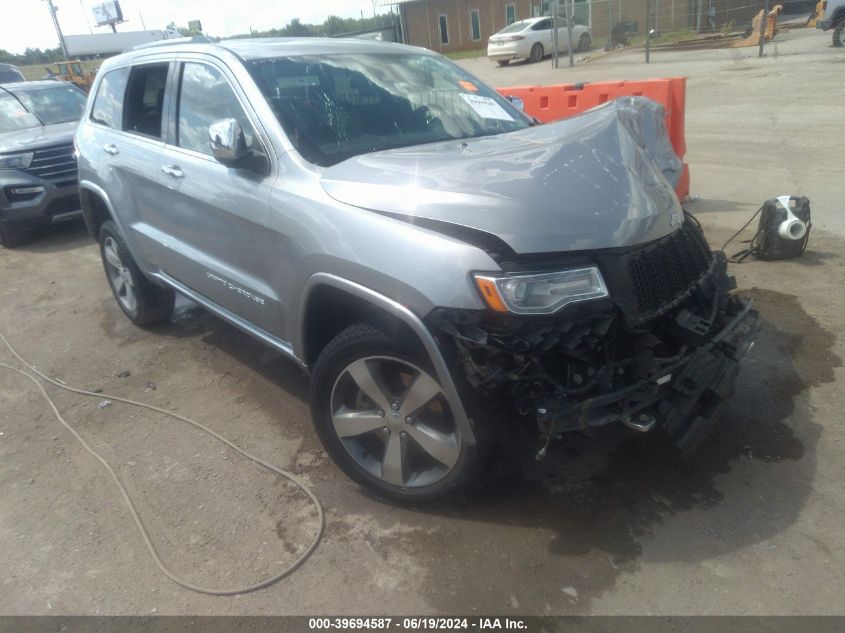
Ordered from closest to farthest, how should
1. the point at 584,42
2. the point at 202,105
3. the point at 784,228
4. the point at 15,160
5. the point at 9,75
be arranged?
the point at 202,105, the point at 784,228, the point at 15,160, the point at 9,75, the point at 584,42

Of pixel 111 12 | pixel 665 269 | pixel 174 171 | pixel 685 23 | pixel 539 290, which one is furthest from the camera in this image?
pixel 111 12

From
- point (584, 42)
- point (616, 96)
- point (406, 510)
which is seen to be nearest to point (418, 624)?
point (406, 510)

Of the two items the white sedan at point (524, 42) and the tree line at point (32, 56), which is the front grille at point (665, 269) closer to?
the white sedan at point (524, 42)

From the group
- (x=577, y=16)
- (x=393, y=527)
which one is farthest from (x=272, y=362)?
(x=577, y=16)

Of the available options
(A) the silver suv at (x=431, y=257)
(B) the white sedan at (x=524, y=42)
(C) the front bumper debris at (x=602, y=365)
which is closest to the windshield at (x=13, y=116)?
(A) the silver suv at (x=431, y=257)

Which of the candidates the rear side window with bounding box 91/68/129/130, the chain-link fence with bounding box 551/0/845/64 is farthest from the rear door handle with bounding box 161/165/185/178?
the chain-link fence with bounding box 551/0/845/64

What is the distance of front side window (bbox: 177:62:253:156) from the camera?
3.33 m

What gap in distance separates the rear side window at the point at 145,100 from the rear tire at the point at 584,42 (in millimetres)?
25103

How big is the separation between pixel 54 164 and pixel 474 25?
3566 cm

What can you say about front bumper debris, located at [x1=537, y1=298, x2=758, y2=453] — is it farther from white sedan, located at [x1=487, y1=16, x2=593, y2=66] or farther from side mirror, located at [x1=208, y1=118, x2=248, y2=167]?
white sedan, located at [x1=487, y1=16, x2=593, y2=66]

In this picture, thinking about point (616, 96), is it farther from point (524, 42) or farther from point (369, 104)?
point (524, 42)

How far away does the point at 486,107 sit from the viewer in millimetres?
3898

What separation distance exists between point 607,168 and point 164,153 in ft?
8.65

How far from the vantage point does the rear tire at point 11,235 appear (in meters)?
7.81
